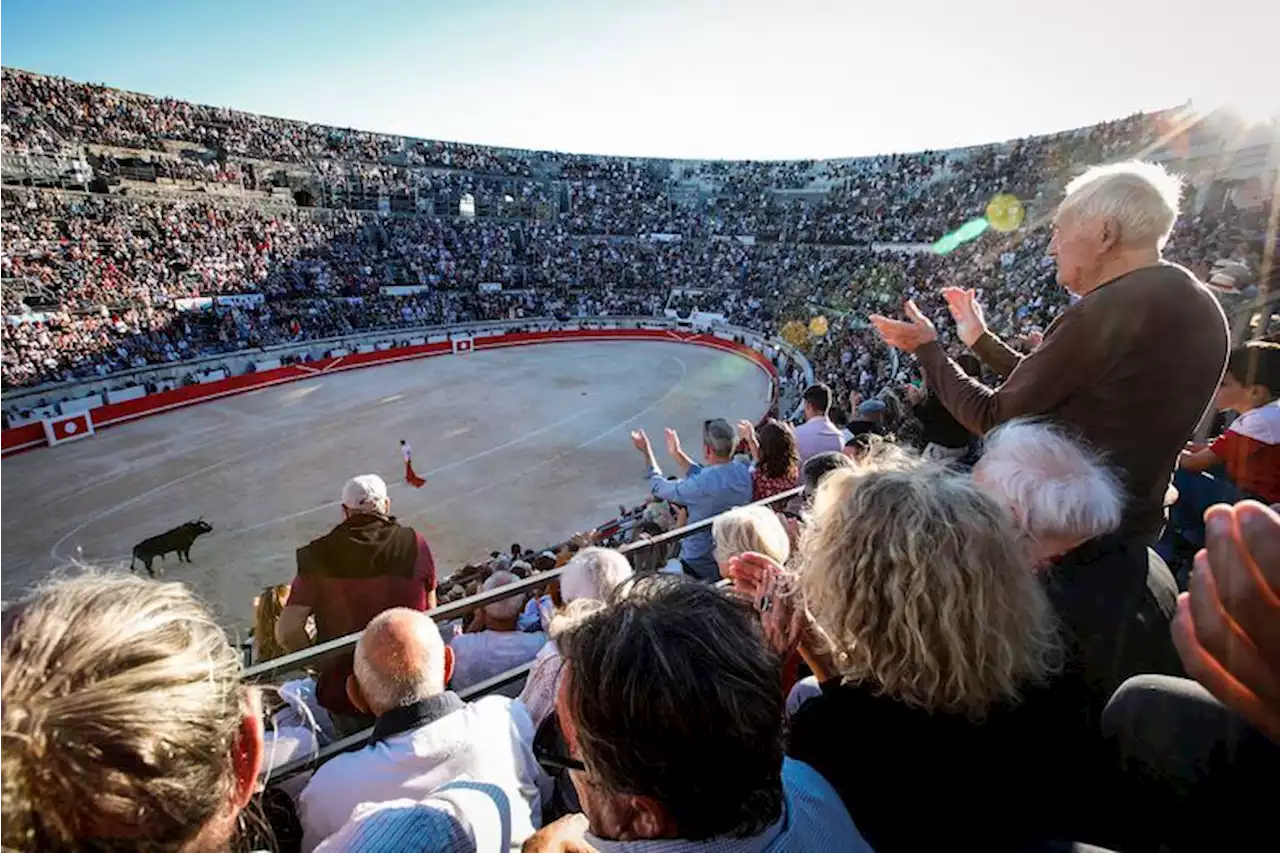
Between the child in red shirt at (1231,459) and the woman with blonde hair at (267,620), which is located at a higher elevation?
the child in red shirt at (1231,459)

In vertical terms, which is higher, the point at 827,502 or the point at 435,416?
the point at 827,502

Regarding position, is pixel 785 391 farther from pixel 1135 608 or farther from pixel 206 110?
pixel 206 110

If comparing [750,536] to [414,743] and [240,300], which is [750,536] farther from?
[240,300]

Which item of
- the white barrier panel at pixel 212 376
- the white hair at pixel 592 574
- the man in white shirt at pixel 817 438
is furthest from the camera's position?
the white barrier panel at pixel 212 376

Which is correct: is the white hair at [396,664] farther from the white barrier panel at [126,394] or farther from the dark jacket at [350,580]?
the white barrier panel at [126,394]

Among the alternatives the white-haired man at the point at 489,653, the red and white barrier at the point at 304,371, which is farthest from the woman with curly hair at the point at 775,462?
the red and white barrier at the point at 304,371

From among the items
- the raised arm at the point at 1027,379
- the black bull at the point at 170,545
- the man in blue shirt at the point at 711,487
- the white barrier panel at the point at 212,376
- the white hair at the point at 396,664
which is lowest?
the black bull at the point at 170,545

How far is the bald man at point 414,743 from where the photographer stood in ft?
6.72

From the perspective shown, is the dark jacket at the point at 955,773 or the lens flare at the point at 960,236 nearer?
the dark jacket at the point at 955,773

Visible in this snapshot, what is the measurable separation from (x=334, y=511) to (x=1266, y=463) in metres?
14.3

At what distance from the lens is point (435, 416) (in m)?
20.9

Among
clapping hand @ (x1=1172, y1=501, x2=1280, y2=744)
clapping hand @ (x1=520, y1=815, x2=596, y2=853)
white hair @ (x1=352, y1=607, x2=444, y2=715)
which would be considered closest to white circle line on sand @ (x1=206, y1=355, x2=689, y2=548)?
white hair @ (x1=352, y1=607, x2=444, y2=715)

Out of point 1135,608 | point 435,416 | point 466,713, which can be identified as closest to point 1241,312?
point 1135,608

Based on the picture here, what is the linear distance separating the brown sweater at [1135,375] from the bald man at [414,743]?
191cm
